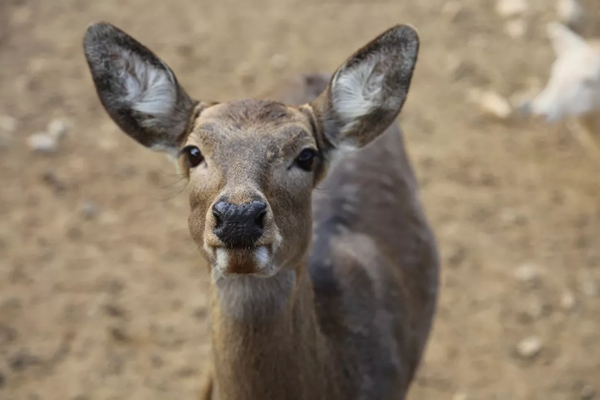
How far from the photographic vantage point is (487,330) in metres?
5.58

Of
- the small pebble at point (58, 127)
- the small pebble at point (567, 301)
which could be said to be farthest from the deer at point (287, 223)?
the small pebble at point (58, 127)

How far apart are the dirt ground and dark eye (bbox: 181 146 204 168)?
221cm

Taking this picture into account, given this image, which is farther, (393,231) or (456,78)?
(456,78)

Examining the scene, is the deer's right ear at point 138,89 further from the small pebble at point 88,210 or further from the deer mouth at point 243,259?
the small pebble at point 88,210

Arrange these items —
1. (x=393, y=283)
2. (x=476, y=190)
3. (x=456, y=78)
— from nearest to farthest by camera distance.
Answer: (x=393, y=283), (x=476, y=190), (x=456, y=78)

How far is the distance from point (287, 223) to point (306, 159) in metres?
0.31

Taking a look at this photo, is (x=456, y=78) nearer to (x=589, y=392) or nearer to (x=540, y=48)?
(x=540, y=48)

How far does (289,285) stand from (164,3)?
578 cm

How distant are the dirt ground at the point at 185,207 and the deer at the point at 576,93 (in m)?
0.38

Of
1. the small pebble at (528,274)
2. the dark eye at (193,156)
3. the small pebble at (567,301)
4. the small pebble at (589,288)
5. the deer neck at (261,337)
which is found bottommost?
the small pebble at (589,288)

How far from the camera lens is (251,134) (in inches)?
121

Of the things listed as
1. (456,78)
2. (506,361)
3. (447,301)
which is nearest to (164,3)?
(456,78)

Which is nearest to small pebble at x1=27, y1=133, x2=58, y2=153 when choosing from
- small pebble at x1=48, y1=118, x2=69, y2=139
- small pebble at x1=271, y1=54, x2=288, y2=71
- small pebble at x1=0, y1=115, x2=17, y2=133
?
small pebble at x1=48, y1=118, x2=69, y2=139

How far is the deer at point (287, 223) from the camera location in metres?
2.96
